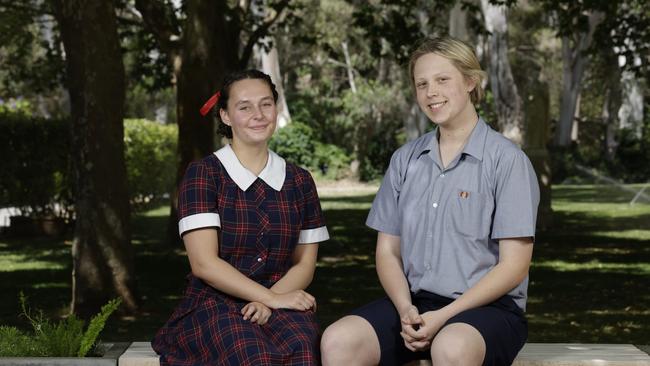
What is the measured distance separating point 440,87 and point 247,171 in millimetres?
825

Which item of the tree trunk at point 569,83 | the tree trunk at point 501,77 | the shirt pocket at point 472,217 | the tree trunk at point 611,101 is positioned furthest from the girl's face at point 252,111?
the tree trunk at point 569,83

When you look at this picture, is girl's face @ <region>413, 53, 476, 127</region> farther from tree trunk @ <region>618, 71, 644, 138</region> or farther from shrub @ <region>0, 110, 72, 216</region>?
tree trunk @ <region>618, 71, 644, 138</region>

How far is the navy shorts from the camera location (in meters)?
4.03

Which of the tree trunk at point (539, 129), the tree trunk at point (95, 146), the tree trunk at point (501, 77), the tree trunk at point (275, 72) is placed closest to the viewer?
the tree trunk at point (95, 146)

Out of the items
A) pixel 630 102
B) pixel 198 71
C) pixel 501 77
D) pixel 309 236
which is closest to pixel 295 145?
pixel 501 77

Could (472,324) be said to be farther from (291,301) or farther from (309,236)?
(309,236)

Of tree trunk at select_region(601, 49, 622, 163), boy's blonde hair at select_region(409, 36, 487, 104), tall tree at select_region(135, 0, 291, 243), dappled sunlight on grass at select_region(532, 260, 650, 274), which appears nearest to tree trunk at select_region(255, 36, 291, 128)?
tree trunk at select_region(601, 49, 622, 163)

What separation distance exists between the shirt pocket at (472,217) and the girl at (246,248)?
2.11 feet

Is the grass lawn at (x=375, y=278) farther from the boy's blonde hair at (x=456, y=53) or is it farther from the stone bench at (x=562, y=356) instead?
the boy's blonde hair at (x=456, y=53)

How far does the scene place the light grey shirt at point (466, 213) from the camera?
4.21 m

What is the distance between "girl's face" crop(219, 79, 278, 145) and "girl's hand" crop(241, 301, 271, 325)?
661 mm

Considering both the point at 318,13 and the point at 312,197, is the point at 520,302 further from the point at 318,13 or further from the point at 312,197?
the point at 318,13

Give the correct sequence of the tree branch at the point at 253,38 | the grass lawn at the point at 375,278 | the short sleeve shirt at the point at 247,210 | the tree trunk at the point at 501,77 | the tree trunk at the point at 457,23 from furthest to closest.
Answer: the tree trunk at the point at 457,23
the tree trunk at the point at 501,77
the tree branch at the point at 253,38
the grass lawn at the point at 375,278
the short sleeve shirt at the point at 247,210

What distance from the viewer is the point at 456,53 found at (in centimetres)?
428
